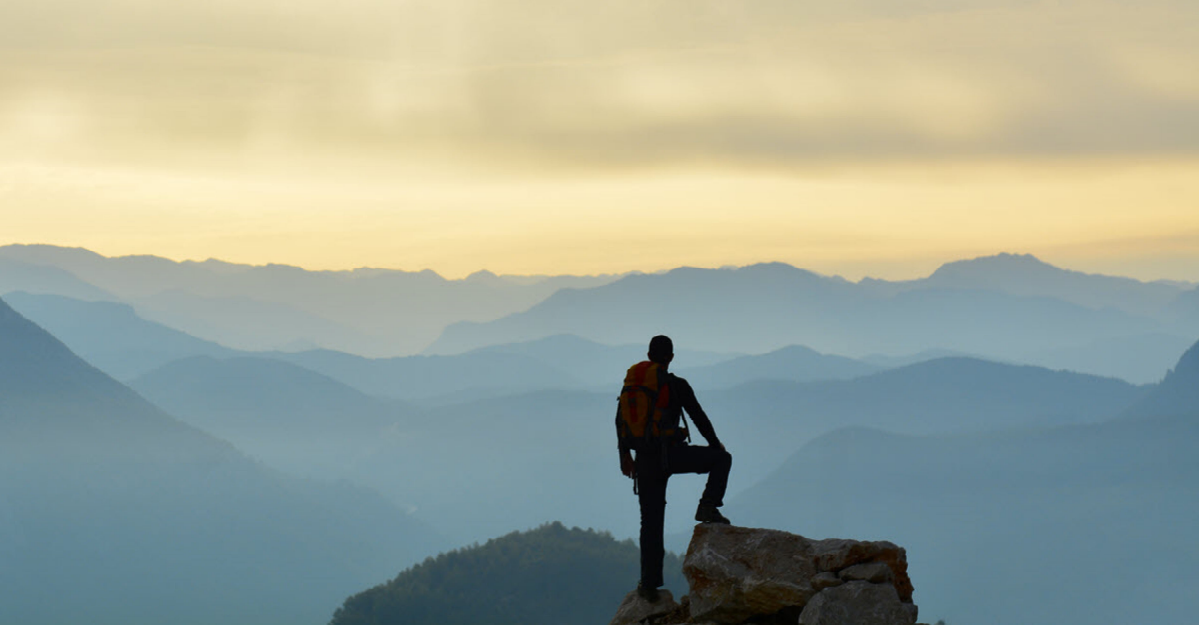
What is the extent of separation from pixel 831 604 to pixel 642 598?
12.8 ft

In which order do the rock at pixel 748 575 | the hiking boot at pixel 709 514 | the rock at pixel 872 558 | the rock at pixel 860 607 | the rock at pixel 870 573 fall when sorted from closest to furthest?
1. the rock at pixel 860 607
2. the rock at pixel 870 573
3. the rock at pixel 872 558
4. the rock at pixel 748 575
5. the hiking boot at pixel 709 514

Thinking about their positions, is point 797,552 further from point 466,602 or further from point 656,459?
point 466,602

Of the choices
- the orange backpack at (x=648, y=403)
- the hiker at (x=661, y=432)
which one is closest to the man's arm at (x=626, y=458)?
the hiker at (x=661, y=432)

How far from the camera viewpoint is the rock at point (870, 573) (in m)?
15.4

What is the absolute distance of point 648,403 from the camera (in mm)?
16750

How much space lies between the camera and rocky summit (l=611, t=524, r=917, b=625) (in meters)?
14.9

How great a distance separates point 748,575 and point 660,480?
2023 mm

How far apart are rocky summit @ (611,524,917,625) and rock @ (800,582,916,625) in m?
0.01

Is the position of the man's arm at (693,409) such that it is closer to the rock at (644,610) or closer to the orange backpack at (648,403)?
the orange backpack at (648,403)

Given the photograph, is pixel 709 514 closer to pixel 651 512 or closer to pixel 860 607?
pixel 651 512

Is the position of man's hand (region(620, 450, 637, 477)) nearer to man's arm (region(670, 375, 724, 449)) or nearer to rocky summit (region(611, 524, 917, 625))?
man's arm (region(670, 375, 724, 449))

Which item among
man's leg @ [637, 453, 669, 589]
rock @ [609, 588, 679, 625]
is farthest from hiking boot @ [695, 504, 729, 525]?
rock @ [609, 588, 679, 625]

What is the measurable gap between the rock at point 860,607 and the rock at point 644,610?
305 cm

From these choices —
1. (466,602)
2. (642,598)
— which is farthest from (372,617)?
(642,598)
